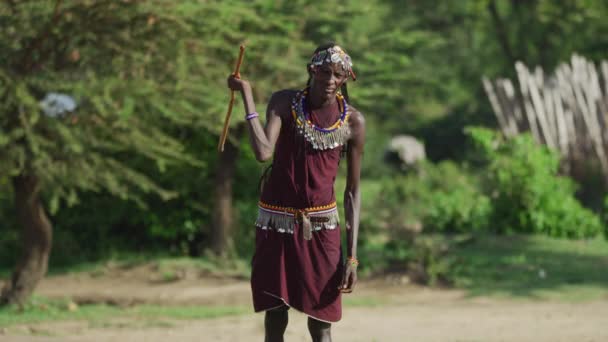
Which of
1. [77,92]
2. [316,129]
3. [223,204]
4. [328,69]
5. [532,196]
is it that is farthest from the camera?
[532,196]

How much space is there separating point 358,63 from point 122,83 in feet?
13.0

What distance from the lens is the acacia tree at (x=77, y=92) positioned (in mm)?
8938

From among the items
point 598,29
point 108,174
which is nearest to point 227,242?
point 108,174

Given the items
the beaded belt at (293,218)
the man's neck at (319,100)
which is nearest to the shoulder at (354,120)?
the man's neck at (319,100)

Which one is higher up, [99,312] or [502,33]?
[502,33]

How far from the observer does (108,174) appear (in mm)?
9414

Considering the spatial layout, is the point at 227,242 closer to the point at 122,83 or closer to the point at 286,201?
the point at 122,83

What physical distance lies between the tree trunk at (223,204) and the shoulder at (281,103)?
745 cm

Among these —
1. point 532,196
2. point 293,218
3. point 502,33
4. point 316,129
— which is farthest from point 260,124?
point 502,33

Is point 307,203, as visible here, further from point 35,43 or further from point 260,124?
point 35,43

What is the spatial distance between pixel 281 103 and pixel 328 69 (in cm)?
33

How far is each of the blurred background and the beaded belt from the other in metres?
2.91

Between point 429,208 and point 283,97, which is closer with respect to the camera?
Answer: point 283,97

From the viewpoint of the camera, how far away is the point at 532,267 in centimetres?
1133
